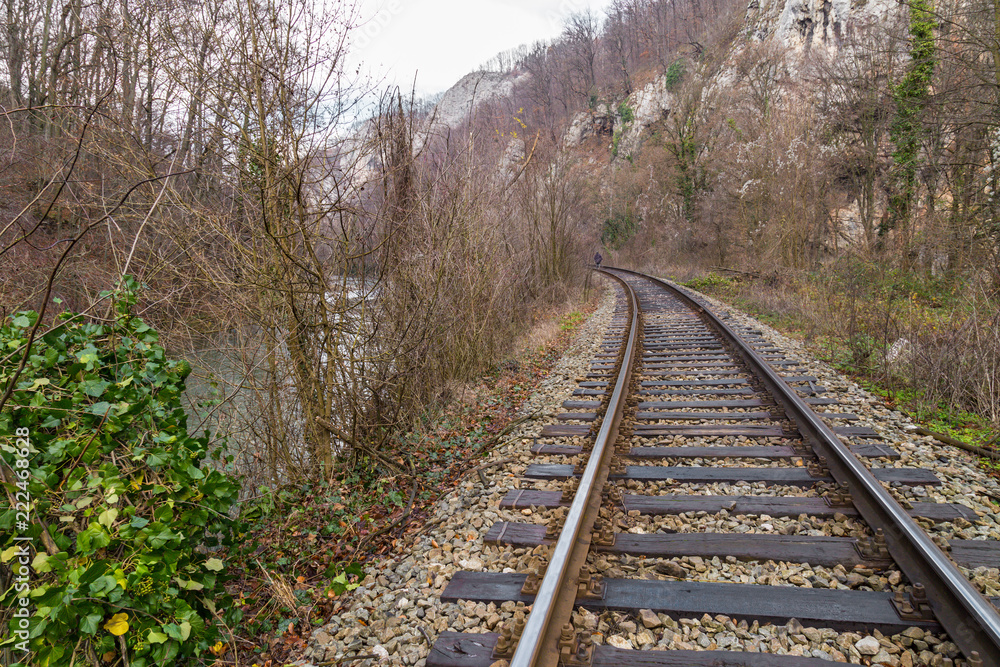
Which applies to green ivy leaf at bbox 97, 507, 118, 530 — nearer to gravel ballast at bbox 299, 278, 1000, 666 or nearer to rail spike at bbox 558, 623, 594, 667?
gravel ballast at bbox 299, 278, 1000, 666

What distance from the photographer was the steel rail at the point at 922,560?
2.13 m

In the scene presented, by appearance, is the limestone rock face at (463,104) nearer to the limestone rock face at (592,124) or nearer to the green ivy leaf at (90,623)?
the green ivy leaf at (90,623)

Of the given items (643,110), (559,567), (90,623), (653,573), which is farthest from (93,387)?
(643,110)

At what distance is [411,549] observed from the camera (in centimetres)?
352

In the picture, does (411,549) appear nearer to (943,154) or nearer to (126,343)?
(126,343)

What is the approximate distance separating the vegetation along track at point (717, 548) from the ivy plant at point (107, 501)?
1.33 m

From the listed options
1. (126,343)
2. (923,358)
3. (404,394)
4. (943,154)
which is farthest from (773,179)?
(126,343)

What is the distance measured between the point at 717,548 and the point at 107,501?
10.2 ft

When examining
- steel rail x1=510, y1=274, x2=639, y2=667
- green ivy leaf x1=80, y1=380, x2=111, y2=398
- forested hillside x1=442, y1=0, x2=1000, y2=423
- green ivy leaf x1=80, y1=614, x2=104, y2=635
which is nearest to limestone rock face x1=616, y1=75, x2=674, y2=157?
forested hillside x1=442, y1=0, x2=1000, y2=423

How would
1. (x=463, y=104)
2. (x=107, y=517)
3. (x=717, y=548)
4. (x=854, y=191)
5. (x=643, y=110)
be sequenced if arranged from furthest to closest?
(x=643, y=110) → (x=854, y=191) → (x=463, y=104) → (x=717, y=548) → (x=107, y=517)

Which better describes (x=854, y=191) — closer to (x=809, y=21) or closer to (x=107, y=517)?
(x=107, y=517)

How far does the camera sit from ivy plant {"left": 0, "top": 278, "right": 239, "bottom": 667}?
2225 millimetres

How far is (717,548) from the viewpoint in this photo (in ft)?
9.82

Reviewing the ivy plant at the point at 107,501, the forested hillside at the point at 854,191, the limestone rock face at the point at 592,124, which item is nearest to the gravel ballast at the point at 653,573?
the ivy plant at the point at 107,501
